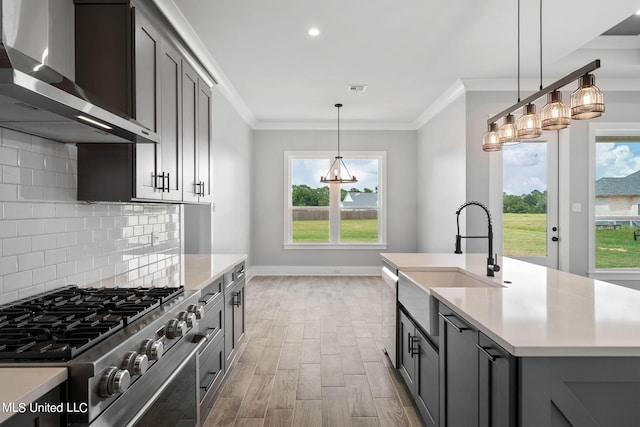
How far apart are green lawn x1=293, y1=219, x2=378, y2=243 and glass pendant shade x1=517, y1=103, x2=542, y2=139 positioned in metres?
5.03

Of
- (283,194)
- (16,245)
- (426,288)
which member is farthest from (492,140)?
(283,194)

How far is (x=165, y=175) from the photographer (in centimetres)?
232

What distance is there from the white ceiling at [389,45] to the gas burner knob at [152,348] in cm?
255

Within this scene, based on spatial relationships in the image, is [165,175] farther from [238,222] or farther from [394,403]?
[238,222]

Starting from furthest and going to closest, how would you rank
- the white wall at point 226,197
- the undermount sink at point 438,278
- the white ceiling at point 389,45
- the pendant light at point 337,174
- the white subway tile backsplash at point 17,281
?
the pendant light at point 337,174 → the white wall at point 226,197 → the white ceiling at point 389,45 → the undermount sink at point 438,278 → the white subway tile backsplash at point 17,281

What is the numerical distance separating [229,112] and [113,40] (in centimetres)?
346

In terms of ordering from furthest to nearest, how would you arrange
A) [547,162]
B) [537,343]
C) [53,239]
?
[547,162], [53,239], [537,343]

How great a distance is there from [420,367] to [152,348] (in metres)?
1.58

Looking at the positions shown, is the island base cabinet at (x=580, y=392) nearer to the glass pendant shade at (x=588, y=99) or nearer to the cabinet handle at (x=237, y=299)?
the glass pendant shade at (x=588, y=99)

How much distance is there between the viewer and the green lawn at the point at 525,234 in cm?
481

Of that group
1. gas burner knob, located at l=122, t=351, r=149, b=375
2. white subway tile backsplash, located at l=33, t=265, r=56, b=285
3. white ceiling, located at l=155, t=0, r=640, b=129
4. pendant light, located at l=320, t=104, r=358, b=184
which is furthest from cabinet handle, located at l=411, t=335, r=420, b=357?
pendant light, located at l=320, t=104, r=358, b=184

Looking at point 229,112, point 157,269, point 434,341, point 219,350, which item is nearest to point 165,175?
point 157,269

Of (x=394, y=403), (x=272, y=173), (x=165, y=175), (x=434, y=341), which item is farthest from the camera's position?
(x=272, y=173)

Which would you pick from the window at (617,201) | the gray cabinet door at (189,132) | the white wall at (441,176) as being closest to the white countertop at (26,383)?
the gray cabinet door at (189,132)
